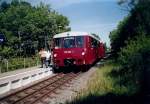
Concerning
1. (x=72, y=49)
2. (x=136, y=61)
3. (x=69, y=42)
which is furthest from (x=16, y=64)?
(x=136, y=61)

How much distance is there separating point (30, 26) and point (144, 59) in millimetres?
73639

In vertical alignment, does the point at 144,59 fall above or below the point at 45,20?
below

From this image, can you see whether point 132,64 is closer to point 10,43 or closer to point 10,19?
point 10,43

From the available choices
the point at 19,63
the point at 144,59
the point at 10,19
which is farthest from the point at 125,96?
the point at 10,19

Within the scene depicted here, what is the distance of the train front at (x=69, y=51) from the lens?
2836 centimetres

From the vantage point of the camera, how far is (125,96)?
1414 cm

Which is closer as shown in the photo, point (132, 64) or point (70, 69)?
point (132, 64)

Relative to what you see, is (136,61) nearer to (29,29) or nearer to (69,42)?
(69,42)

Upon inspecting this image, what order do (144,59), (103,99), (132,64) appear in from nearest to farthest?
1. (103,99)
2. (144,59)
3. (132,64)

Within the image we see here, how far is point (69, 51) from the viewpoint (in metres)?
28.5

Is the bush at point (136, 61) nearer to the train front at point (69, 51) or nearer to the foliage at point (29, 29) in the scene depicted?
the train front at point (69, 51)

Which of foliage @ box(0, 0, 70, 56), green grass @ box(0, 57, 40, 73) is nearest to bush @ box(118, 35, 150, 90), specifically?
green grass @ box(0, 57, 40, 73)

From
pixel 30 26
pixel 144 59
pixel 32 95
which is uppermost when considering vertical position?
pixel 30 26

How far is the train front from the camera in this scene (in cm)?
2836
